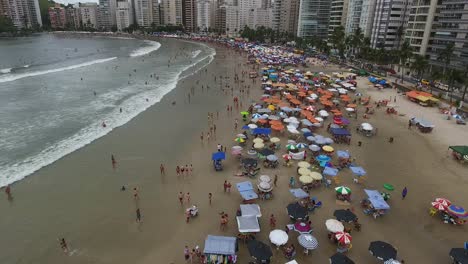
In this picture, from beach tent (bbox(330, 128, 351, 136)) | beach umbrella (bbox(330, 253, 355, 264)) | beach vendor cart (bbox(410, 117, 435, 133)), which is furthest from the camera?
beach vendor cart (bbox(410, 117, 435, 133))

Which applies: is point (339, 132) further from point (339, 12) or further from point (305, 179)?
point (339, 12)

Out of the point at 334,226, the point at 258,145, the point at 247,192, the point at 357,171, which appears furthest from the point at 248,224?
the point at 258,145

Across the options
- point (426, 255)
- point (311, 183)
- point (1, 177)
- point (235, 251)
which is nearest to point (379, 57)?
point (311, 183)

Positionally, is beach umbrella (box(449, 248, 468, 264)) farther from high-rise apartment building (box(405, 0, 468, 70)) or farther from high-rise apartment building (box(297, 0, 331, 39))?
high-rise apartment building (box(297, 0, 331, 39))

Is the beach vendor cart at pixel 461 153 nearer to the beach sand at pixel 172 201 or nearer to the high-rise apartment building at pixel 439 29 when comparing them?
the beach sand at pixel 172 201

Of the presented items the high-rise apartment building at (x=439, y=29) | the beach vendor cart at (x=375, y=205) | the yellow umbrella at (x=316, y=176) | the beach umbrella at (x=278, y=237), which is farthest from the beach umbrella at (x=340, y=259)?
the high-rise apartment building at (x=439, y=29)

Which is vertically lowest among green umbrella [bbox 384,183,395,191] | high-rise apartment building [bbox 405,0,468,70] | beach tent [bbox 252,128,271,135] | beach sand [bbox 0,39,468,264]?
beach sand [bbox 0,39,468,264]

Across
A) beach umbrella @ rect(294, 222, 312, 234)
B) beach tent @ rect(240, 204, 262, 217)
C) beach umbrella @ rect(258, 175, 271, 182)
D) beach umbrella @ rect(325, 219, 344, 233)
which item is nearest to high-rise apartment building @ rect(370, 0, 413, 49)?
beach umbrella @ rect(258, 175, 271, 182)

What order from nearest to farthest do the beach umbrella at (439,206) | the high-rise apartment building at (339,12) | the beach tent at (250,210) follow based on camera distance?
the beach tent at (250,210) < the beach umbrella at (439,206) < the high-rise apartment building at (339,12)
